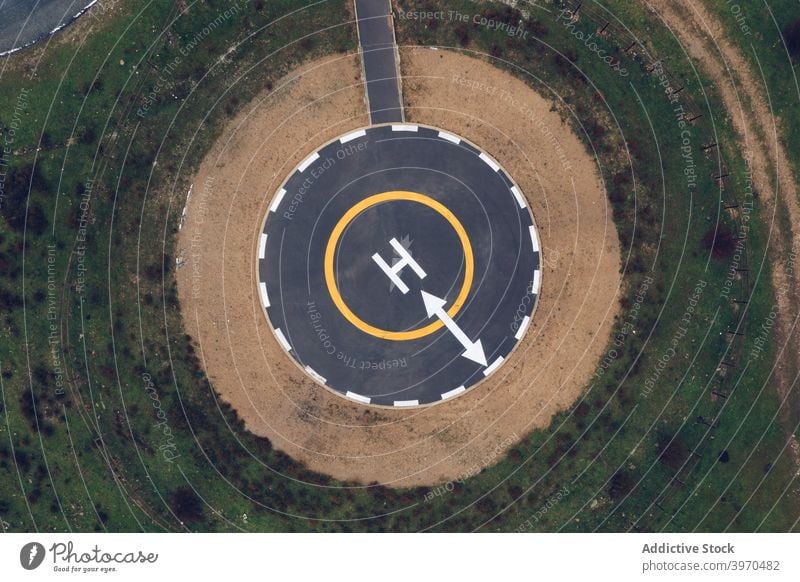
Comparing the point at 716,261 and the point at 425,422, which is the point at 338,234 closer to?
the point at 425,422

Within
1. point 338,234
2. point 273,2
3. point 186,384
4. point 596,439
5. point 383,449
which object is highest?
point 273,2

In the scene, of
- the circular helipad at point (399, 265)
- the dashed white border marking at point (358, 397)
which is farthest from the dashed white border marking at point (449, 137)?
the dashed white border marking at point (358, 397)

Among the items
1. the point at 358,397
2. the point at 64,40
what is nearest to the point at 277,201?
the point at 358,397

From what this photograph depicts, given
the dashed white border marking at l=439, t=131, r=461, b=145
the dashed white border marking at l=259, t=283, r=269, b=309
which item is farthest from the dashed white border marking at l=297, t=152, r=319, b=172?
the dashed white border marking at l=439, t=131, r=461, b=145

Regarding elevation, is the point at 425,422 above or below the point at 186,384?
below

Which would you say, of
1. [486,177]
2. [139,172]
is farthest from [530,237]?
[139,172]

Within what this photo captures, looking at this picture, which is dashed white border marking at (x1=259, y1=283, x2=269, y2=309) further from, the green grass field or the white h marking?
the white h marking

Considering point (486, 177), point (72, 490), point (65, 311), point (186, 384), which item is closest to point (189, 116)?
point (65, 311)
